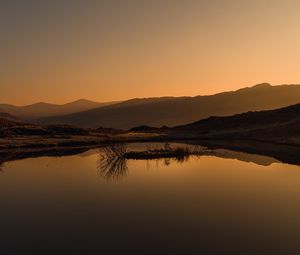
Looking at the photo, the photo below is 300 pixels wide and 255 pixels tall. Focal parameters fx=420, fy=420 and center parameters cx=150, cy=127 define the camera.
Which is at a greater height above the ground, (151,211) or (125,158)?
(125,158)

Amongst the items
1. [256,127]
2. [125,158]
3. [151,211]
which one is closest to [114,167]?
[125,158]

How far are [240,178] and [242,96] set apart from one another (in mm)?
169279

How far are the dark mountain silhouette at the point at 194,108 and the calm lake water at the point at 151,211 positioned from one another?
12995 centimetres

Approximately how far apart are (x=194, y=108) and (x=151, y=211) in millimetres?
164521

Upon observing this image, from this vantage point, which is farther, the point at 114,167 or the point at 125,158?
the point at 125,158

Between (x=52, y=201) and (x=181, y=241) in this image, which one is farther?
(x=52, y=201)

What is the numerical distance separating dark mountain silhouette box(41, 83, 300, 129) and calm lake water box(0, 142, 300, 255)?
426 feet

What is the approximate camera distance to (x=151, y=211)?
15312 millimetres

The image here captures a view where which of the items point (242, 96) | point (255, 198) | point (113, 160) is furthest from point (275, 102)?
point (255, 198)

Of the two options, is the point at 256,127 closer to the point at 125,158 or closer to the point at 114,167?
the point at 125,158

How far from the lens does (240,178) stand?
23250mm

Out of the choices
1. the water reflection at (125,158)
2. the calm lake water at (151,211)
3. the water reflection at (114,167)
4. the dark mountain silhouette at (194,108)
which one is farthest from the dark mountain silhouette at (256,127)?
the dark mountain silhouette at (194,108)

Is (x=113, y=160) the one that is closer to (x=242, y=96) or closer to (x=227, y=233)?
(x=227, y=233)

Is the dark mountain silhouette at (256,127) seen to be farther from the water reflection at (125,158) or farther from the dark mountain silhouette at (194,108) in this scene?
the dark mountain silhouette at (194,108)
